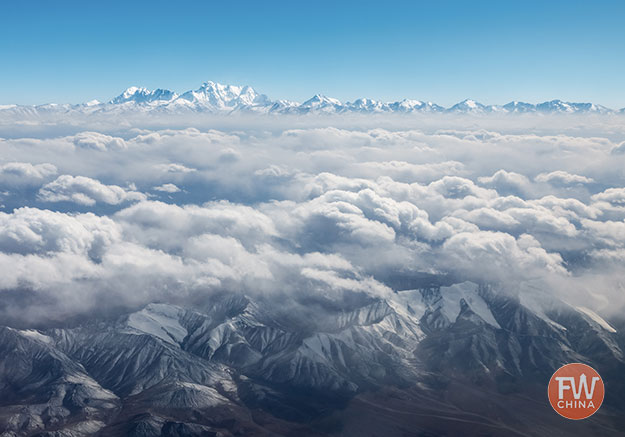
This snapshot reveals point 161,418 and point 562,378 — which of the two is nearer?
point 562,378

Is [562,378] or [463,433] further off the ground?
[562,378]

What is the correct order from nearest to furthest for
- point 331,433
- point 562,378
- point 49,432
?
point 562,378 < point 49,432 < point 331,433

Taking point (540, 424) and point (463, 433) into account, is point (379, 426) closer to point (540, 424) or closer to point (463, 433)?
point (463, 433)

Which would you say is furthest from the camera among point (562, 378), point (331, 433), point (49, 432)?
point (331, 433)

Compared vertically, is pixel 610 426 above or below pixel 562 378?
below

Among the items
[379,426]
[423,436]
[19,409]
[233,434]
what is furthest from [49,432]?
[423,436]

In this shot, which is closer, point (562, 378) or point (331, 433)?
point (562, 378)

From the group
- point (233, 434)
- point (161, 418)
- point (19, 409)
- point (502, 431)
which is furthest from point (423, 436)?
point (19, 409)

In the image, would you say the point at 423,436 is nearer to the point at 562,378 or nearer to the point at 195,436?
the point at 562,378
